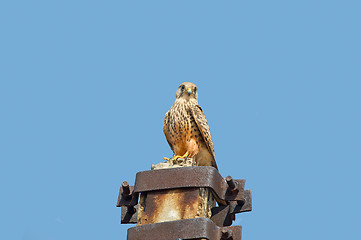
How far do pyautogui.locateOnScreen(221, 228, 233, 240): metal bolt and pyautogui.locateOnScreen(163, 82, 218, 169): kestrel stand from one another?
1.63 m

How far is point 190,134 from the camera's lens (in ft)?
24.9

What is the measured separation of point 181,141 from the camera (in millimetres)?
7613

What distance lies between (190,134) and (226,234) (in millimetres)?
1935

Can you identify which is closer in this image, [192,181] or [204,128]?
[192,181]

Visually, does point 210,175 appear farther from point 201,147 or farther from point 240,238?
point 201,147

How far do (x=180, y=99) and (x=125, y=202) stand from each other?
74.8 inches

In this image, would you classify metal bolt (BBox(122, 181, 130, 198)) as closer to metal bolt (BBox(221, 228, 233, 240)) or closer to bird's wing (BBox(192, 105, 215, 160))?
metal bolt (BBox(221, 228, 233, 240))

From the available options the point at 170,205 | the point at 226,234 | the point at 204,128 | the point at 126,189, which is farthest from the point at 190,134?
the point at 226,234

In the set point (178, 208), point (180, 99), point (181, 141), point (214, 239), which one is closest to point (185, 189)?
point (178, 208)

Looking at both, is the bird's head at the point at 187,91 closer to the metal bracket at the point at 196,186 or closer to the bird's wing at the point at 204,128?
the bird's wing at the point at 204,128

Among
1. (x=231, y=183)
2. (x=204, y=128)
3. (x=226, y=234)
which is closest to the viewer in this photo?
(x=226, y=234)

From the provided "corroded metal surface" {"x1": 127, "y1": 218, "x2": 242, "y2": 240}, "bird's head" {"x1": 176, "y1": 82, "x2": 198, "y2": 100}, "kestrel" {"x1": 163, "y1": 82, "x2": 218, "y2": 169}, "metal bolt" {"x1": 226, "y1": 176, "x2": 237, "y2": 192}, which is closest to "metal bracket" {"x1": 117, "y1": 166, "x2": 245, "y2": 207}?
"metal bolt" {"x1": 226, "y1": 176, "x2": 237, "y2": 192}

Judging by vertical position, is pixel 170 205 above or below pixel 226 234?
above

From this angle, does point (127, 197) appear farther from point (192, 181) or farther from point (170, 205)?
point (192, 181)
